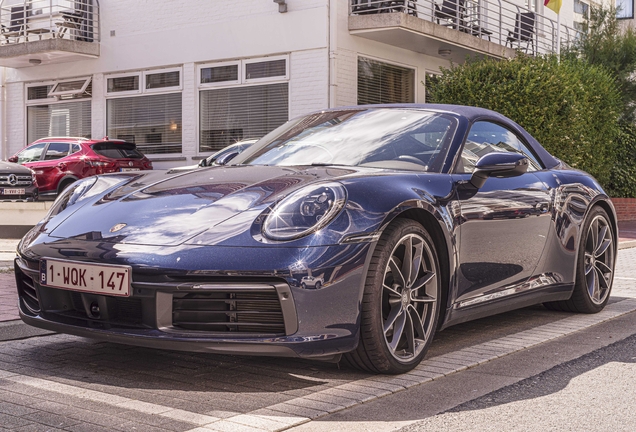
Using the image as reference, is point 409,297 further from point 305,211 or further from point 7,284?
point 7,284

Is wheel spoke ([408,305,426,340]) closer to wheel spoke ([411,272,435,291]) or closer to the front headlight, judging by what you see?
wheel spoke ([411,272,435,291])

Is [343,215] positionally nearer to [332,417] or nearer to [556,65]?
[332,417]

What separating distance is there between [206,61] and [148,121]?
2.20 m

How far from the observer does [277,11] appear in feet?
57.3

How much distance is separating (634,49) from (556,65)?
7.36 m

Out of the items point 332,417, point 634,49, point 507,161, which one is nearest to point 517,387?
point 332,417

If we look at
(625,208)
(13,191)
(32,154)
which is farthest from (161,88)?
(625,208)

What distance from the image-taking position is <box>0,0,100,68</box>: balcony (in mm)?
19859

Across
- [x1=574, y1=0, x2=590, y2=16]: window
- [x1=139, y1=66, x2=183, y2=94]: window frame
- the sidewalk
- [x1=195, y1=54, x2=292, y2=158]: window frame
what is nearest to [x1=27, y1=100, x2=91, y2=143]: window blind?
[x1=139, y1=66, x2=183, y2=94]: window frame

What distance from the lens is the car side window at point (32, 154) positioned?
18375mm

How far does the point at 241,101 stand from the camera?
1822 cm

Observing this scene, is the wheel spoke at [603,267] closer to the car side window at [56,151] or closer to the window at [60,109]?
the car side window at [56,151]

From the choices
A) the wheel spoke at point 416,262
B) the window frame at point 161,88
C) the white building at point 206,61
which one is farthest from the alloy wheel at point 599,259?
the window frame at point 161,88

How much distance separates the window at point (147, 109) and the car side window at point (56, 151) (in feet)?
7.43
